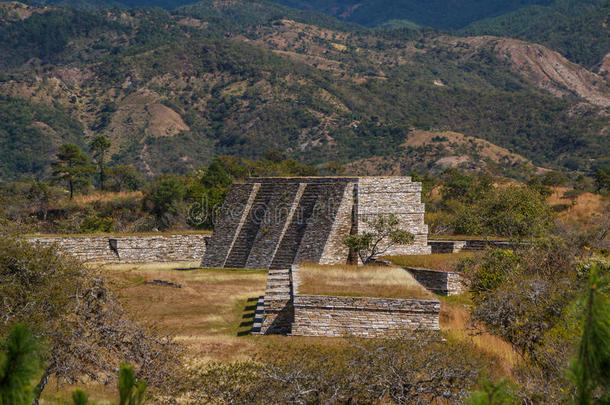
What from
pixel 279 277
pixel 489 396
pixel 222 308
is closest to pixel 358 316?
pixel 279 277

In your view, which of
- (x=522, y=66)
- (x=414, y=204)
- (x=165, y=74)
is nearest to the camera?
(x=414, y=204)

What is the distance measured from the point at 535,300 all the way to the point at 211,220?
1134 inches

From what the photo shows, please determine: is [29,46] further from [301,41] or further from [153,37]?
[301,41]

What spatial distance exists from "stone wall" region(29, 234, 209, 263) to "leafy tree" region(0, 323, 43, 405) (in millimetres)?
24065

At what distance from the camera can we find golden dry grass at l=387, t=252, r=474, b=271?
68.1 feet

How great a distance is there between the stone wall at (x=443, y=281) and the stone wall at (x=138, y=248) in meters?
13.6

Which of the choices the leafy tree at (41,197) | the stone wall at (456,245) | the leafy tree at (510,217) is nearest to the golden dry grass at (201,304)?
the stone wall at (456,245)

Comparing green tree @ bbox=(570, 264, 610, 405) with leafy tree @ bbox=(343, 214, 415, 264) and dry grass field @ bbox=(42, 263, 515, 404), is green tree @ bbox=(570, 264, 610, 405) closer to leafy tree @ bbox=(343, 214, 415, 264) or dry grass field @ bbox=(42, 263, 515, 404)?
dry grass field @ bbox=(42, 263, 515, 404)

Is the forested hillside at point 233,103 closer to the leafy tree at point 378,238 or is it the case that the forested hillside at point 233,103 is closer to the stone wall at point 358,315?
the leafy tree at point 378,238

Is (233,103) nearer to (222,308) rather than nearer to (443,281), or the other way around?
(222,308)

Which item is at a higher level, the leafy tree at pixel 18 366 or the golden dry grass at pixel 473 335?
the leafy tree at pixel 18 366

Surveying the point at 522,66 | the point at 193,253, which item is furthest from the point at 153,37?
the point at 193,253

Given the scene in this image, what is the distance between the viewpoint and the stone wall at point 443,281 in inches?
746

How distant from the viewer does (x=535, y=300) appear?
12.1 metres
